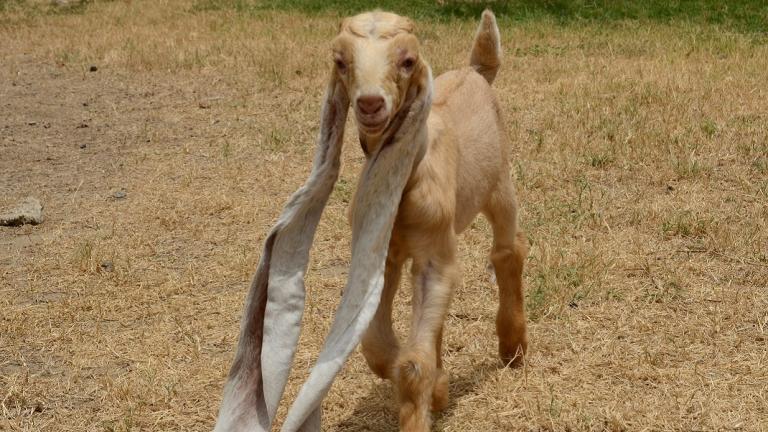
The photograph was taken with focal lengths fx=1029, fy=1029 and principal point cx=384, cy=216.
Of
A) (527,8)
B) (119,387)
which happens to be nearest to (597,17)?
(527,8)

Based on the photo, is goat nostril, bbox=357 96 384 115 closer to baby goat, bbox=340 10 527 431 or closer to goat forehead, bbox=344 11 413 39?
baby goat, bbox=340 10 527 431

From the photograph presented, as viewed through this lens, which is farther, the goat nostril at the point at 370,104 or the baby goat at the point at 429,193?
the baby goat at the point at 429,193

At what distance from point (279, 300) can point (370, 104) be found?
87 centimetres

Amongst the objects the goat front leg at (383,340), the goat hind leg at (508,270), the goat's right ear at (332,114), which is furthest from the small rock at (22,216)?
the goat's right ear at (332,114)

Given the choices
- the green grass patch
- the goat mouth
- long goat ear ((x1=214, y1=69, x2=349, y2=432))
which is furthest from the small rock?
the green grass patch

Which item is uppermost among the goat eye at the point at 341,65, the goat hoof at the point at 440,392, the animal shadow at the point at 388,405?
the goat eye at the point at 341,65

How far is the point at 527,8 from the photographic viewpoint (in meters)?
15.2

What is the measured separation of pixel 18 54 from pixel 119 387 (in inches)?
398

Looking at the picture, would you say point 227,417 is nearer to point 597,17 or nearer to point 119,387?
point 119,387

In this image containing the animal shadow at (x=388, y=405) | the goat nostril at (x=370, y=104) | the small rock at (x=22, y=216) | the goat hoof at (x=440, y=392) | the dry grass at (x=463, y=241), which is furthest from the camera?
the small rock at (x=22, y=216)

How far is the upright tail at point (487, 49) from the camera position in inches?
198

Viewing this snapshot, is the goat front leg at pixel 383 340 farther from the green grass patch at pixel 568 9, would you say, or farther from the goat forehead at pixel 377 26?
the green grass patch at pixel 568 9

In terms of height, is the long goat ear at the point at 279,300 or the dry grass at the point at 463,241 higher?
the long goat ear at the point at 279,300

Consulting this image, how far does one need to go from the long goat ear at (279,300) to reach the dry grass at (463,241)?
0.84 meters
